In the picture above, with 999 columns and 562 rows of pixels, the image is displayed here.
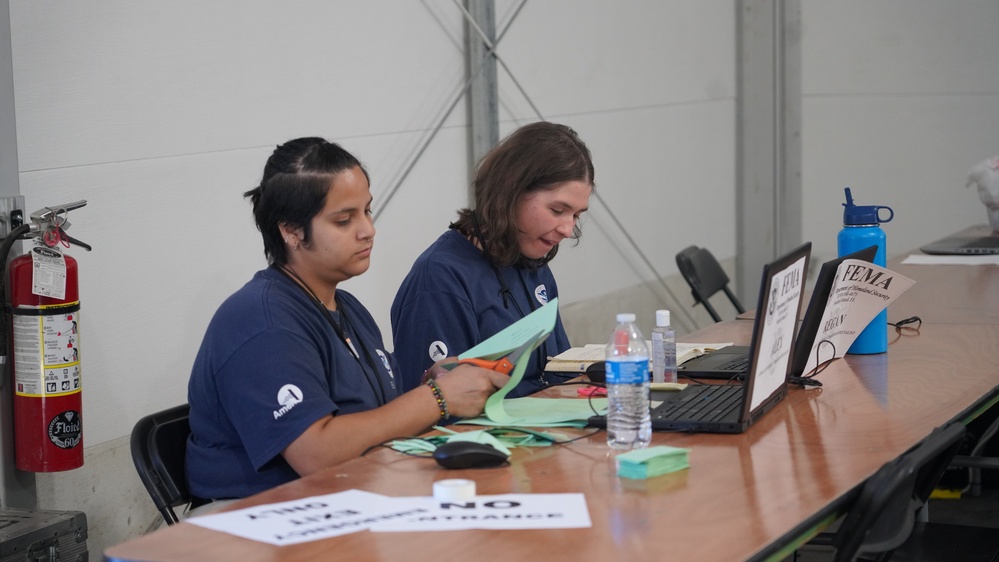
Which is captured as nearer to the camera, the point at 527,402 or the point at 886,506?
the point at 886,506

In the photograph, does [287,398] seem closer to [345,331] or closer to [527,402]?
[345,331]

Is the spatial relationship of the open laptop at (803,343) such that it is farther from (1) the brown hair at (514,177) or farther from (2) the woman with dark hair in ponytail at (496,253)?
(1) the brown hair at (514,177)

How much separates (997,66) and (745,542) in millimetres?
5655

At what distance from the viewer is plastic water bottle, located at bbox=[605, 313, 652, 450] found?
172 centimetres

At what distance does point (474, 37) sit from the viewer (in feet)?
14.0

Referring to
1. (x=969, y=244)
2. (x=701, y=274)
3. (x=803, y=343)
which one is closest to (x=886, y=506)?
(x=803, y=343)

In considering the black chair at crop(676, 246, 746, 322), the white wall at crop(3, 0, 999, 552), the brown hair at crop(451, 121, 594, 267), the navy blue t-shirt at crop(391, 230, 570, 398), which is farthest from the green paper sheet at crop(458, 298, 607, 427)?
the black chair at crop(676, 246, 746, 322)

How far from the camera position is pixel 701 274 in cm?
407

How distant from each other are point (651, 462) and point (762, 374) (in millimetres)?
384

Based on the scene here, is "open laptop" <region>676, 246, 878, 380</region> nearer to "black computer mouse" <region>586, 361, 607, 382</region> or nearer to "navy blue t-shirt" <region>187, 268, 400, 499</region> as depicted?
"black computer mouse" <region>586, 361, 607, 382</region>

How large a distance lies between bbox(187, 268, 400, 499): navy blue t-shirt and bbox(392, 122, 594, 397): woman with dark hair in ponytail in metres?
0.40

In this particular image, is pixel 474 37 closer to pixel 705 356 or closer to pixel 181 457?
pixel 705 356

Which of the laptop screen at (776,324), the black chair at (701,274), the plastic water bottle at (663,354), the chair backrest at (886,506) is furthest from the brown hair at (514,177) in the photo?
Result: the black chair at (701,274)

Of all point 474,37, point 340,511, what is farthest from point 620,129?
point 340,511
